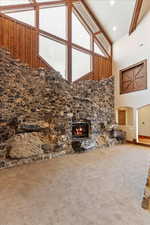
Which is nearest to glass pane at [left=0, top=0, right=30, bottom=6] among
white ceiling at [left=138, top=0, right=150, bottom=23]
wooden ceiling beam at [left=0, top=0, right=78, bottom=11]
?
wooden ceiling beam at [left=0, top=0, right=78, bottom=11]

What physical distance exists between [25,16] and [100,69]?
4.22 meters

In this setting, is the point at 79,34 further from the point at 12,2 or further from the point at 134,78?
the point at 134,78

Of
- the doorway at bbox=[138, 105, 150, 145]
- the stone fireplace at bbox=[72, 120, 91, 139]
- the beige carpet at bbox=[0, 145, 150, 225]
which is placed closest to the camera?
the beige carpet at bbox=[0, 145, 150, 225]

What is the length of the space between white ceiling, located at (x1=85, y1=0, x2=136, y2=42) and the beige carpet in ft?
21.8

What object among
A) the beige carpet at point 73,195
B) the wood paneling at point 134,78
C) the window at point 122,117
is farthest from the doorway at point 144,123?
the beige carpet at point 73,195

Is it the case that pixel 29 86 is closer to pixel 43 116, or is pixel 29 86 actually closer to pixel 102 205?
pixel 43 116

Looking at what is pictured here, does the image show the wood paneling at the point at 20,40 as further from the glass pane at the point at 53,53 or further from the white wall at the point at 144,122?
the white wall at the point at 144,122

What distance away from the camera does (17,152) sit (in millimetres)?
4098

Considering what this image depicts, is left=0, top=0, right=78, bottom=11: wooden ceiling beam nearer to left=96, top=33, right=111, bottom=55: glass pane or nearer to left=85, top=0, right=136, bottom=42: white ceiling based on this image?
left=85, top=0, right=136, bottom=42: white ceiling

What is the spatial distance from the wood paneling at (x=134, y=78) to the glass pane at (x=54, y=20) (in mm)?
3746

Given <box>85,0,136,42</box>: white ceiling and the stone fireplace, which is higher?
<box>85,0,136,42</box>: white ceiling

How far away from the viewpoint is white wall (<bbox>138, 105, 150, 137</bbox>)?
870 cm

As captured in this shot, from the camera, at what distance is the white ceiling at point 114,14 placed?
20.8 ft

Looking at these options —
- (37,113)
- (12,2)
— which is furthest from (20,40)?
(37,113)
